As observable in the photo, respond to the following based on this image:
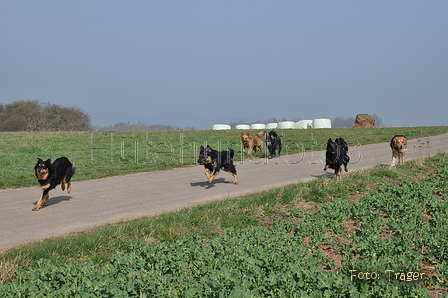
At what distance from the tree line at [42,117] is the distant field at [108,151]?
14427mm

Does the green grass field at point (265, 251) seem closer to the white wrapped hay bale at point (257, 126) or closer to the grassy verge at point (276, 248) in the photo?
the grassy verge at point (276, 248)

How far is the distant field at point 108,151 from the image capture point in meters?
16.4

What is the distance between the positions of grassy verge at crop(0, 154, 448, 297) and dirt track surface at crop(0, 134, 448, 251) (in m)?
1.16

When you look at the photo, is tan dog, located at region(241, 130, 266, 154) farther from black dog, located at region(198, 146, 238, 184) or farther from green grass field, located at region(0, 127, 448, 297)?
green grass field, located at region(0, 127, 448, 297)

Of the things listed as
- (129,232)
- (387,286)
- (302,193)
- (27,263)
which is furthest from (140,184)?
(387,286)

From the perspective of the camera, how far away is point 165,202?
10.8 meters

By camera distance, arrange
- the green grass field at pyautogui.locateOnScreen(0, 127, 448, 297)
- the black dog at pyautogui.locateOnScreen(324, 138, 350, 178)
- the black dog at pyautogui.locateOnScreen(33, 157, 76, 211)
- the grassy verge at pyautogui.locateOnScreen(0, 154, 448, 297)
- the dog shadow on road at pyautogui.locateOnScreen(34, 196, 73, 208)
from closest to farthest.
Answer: the green grass field at pyautogui.locateOnScreen(0, 127, 448, 297) < the grassy verge at pyautogui.locateOnScreen(0, 154, 448, 297) < the black dog at pyautogui.locateOnScreen(33, 157, 76, 211) < the dog shadow on road at pyautogui.locateOnScreen(34, 196, 73, 208) < the black dog at pyautogui.locateOnScreen(324, 138, 350, 178)

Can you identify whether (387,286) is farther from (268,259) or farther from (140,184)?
(140,184)

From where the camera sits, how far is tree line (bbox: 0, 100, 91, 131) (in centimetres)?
4245

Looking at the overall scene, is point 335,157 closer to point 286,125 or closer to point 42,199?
point 42,199

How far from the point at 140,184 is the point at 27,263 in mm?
7913

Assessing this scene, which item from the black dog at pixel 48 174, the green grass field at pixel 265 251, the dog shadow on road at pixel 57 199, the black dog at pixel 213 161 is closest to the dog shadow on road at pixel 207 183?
the black dog at pixel 213 161

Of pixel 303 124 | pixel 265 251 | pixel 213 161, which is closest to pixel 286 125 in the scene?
pixel 303 124

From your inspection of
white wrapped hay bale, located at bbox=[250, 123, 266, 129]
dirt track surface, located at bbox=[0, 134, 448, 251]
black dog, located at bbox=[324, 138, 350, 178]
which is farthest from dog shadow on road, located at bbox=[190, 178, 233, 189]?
white wrapped hay bale, located at bbox=[250, 123, 266, 129]
